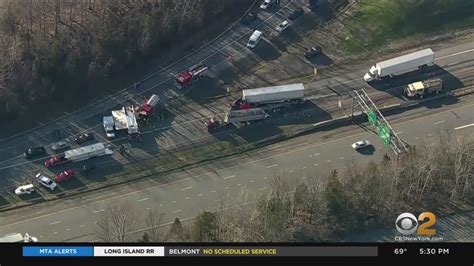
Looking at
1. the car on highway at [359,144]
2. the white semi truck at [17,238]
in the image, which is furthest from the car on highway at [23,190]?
the car on highway at [359,144]

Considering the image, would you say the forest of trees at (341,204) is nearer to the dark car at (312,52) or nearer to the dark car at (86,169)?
the dark car at (86,169)

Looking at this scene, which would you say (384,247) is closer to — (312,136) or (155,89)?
(312,136)

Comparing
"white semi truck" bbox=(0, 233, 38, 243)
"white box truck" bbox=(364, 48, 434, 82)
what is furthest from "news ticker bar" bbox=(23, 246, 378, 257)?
"white box truck" bbox=(364, 48, 434, 82)

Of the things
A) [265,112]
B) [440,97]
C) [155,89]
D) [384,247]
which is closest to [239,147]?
[265,112]

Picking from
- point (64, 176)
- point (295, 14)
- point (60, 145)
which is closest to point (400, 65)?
point (295, 14)

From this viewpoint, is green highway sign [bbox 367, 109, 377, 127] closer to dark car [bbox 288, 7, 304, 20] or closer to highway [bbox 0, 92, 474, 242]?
highway [bbox 0, 92, 474, 242]

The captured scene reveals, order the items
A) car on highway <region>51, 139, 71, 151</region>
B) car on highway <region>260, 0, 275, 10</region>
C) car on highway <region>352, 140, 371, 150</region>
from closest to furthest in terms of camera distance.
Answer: car on highway <region>51, 139, 71, 151</region>, car on highway <region>352, 140, 371, 150</region>, car on highway <region>260, 0, 275, 10</region>
